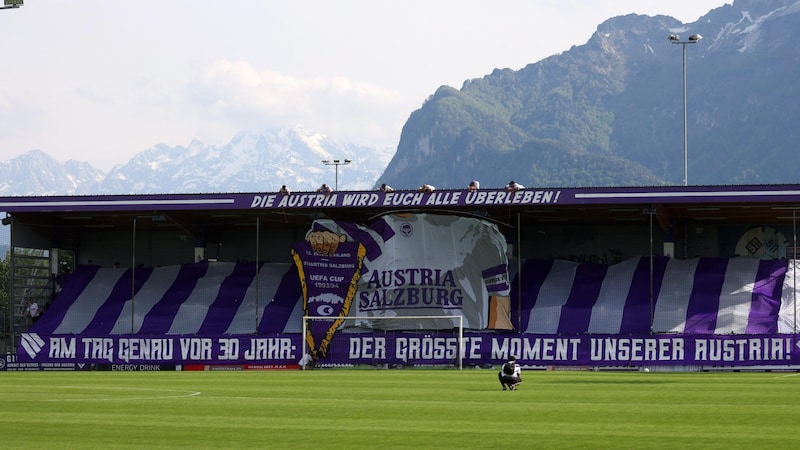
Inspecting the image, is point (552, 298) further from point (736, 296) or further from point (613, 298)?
point (736, 296)

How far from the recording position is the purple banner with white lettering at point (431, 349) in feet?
149

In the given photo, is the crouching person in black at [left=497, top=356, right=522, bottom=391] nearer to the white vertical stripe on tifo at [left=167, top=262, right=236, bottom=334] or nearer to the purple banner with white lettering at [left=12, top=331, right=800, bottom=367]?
the purple banner with white lettering at [left=12, top=331, right=800, bottom=367]

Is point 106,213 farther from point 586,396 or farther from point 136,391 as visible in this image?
point 586,396

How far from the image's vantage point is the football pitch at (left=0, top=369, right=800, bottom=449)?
18.2 meters

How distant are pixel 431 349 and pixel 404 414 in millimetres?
25357

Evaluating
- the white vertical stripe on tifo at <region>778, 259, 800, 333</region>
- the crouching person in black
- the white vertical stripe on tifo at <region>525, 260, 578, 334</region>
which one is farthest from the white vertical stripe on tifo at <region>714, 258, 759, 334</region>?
the crouching person in black

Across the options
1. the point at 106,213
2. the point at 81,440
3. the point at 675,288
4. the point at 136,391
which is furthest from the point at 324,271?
the point at 81,440

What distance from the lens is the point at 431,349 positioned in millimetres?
48188

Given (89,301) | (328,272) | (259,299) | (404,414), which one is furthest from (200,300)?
(404,414)

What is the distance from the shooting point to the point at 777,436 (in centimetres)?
1838

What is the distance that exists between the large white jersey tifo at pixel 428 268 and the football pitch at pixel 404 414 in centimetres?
1750

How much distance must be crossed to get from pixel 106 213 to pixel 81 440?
41.0 m

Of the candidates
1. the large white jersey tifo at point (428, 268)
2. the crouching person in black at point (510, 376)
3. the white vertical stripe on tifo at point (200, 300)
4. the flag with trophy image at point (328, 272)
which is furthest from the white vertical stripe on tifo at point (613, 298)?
the crouching person in black at point (510, 376)

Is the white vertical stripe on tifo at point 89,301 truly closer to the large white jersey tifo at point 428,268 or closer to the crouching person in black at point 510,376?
the large white jersey tifo at point 428,268
